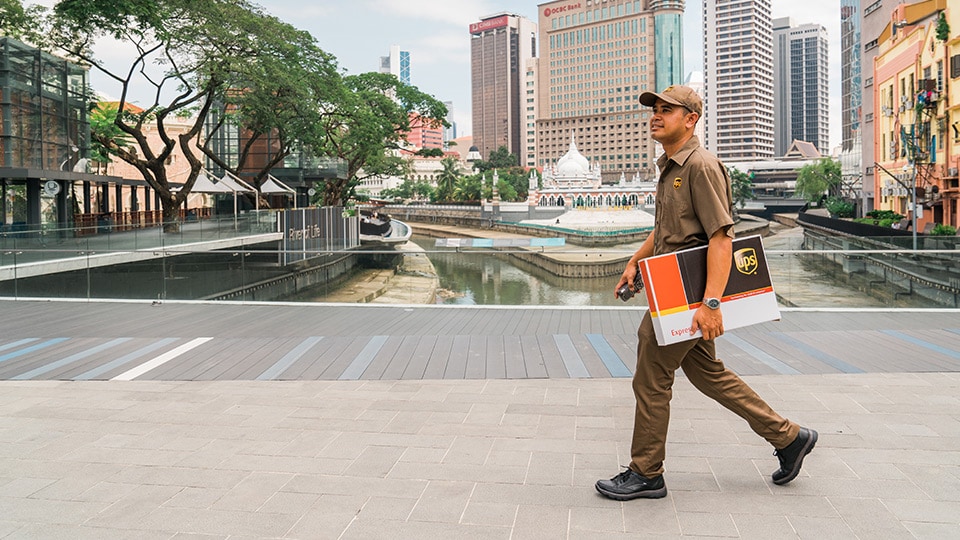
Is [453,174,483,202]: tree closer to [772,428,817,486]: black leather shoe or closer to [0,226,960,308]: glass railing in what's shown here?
[0,226,960,308]: glass railing

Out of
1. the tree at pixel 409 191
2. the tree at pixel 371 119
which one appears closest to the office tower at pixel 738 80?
the tree at pixel 409 191

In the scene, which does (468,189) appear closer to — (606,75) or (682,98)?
(606,75)

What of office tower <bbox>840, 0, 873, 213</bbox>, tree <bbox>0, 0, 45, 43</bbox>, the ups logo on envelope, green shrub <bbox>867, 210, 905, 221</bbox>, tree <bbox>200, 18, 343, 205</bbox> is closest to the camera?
the ups logo on envelope

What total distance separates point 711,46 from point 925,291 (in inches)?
7582

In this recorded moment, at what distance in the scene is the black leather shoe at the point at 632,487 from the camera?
3787 mm

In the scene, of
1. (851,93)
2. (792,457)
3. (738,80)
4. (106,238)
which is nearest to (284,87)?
(106,238)

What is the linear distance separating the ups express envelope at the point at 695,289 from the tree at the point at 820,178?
328 ft

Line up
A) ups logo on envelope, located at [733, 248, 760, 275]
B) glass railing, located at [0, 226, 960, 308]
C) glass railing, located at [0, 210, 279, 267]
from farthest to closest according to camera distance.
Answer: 1. glass railing, located at [0, 210, 279, 267]
2. glass railing, located at [0, 226, 960, 308]
3. ups logo on envelope, located at [733, 248, 760, 275]

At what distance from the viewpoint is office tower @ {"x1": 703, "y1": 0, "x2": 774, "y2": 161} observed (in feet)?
598

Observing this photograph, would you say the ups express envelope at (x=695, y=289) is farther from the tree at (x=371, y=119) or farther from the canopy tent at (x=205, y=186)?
the tree at (x=371, y=119)

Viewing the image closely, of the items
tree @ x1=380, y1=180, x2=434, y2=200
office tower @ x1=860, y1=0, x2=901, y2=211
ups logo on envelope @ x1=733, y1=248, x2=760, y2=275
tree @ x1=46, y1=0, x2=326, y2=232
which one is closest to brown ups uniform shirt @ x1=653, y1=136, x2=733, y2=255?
ups logo on envelope @ x1=733, y1=248, x2=760, y2=275

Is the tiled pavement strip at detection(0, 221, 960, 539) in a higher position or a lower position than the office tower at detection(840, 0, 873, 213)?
lower

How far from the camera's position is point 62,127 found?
29391 mm

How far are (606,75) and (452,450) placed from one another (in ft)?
572
